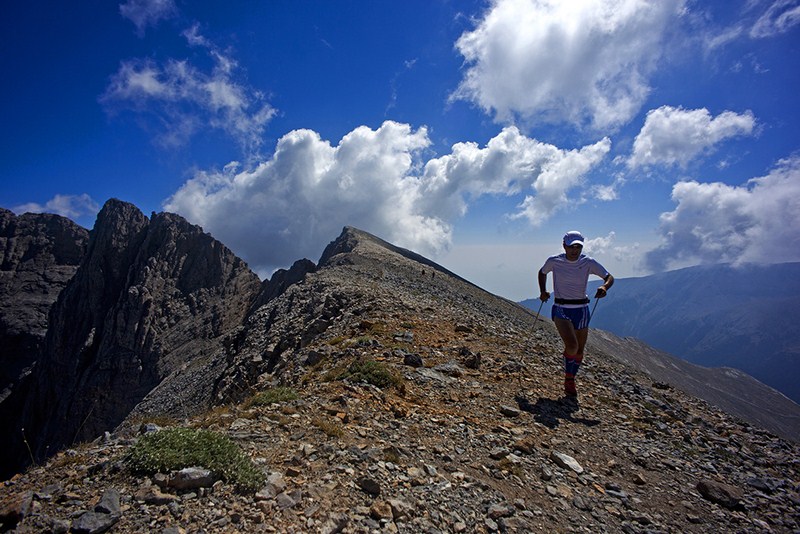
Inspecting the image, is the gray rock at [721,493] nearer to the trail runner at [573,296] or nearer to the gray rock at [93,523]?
the trail runner at [573,296]

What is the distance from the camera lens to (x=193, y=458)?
4.64m

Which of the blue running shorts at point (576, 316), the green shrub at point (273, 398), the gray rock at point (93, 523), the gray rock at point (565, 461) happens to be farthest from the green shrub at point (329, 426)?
the blue running shorts at point (576, 316)

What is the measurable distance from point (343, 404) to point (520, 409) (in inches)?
152

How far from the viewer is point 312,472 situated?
16.5 ft

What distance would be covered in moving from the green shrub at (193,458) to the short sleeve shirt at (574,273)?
8028 millimetres

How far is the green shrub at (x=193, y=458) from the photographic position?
178 inches

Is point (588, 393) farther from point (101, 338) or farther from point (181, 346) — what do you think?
point (101, 338)

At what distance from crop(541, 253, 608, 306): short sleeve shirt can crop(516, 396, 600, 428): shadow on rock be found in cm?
265

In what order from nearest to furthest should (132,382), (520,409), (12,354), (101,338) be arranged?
(520,409), (132,382), (101,338), (12,354)

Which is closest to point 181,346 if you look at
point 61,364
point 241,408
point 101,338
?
point 101,338

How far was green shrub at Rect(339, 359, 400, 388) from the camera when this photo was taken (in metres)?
8.53

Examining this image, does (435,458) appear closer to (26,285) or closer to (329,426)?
(329,426)

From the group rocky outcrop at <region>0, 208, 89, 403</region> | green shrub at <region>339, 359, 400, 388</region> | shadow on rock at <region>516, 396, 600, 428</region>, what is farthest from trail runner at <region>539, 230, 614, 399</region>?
rocky outcrop at <region>0, 208, 89, 403</region>

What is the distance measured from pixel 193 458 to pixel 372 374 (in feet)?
14.8
